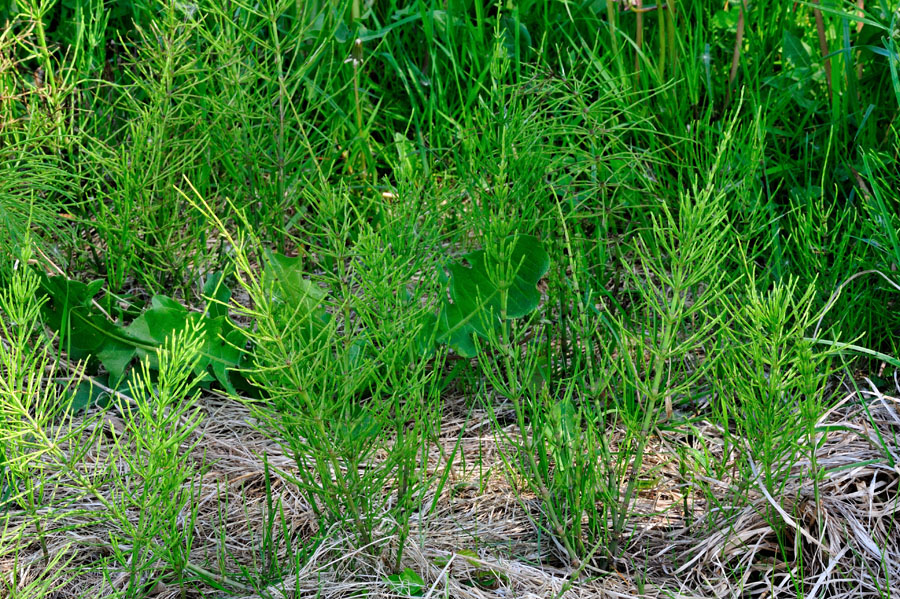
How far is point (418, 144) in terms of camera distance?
2.47 meters

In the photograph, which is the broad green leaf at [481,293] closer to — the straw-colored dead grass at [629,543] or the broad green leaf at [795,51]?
the straw-colored dead grass at [629,543]

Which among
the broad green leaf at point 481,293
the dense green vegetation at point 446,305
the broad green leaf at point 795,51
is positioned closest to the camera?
the dense green vegetation at point 446,305

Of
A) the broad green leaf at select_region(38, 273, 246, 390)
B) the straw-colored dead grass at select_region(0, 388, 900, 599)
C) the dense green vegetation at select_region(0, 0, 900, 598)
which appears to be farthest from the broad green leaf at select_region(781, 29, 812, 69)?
the broad green leaf at select_region(38, 273, 246, 390)

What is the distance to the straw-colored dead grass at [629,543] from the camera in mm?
1460

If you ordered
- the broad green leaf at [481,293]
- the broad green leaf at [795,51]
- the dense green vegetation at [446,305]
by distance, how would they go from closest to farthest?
the dense green vegetation at [446,305]
the broad green leaf at [481,293]
the broad green leaf at [795,51]

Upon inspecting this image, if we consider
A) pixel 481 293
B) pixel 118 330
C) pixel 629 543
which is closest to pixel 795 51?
pixel 481 293

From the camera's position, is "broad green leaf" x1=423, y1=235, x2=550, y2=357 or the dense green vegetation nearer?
the dense green vegetation

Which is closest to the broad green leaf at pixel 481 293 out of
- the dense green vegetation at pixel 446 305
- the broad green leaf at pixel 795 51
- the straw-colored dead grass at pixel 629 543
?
the dense green vegetation at pixel 446 305

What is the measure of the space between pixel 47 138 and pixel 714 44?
6.02ft

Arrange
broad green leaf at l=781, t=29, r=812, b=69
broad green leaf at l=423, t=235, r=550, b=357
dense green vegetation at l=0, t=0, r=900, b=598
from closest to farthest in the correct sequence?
1. dense green vegetation at l=0, t=0, r=900, b=598
2. broad green leaf at l=423, t=235, r=550, b=357
3. broad green leaf at l=781, t=29, r=812, b=69

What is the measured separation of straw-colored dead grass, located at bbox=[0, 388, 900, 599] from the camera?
1460mm

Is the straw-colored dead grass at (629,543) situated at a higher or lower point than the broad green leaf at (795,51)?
lower

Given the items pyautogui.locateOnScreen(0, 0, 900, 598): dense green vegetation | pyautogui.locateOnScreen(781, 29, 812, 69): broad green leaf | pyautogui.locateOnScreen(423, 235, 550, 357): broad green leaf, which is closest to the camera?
pyautogui.locateOnScreen(0, 0, 900, 598): dense green vegetation

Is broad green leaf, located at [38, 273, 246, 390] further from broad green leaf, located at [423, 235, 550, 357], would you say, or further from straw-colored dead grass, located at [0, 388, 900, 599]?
broad green leaf, located at [423, 235, 550, 357]
